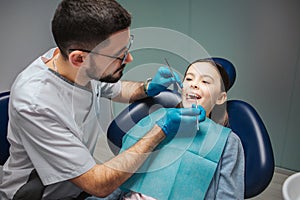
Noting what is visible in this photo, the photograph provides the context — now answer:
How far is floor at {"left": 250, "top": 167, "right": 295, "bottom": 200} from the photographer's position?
1.95 meters

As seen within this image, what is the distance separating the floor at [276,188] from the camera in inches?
76.7

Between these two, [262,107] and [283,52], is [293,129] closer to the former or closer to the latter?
[262,107]

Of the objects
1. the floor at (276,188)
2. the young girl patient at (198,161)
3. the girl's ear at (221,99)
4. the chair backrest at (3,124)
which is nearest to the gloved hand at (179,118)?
the young girl patient at (198,161)

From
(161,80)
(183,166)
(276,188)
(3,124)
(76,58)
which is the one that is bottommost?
(276,188)

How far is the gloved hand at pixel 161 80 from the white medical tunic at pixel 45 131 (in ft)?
1.21

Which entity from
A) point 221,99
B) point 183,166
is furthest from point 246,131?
point 183,166

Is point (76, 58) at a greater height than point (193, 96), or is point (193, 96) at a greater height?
point (76, 58)

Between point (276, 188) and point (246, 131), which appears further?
point (276, 188)

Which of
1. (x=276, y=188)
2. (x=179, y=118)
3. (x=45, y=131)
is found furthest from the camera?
(x=276, y=188)

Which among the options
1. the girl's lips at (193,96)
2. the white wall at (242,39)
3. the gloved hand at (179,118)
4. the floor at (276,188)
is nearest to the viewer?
the gloved hand at (179,118)

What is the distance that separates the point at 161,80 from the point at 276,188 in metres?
1.21

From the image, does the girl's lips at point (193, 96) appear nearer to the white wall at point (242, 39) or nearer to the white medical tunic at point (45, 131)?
the white medical tunic at point (45, 131)

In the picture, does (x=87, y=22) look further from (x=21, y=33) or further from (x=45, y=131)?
(x=21, y=33)

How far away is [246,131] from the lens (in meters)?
1.29
